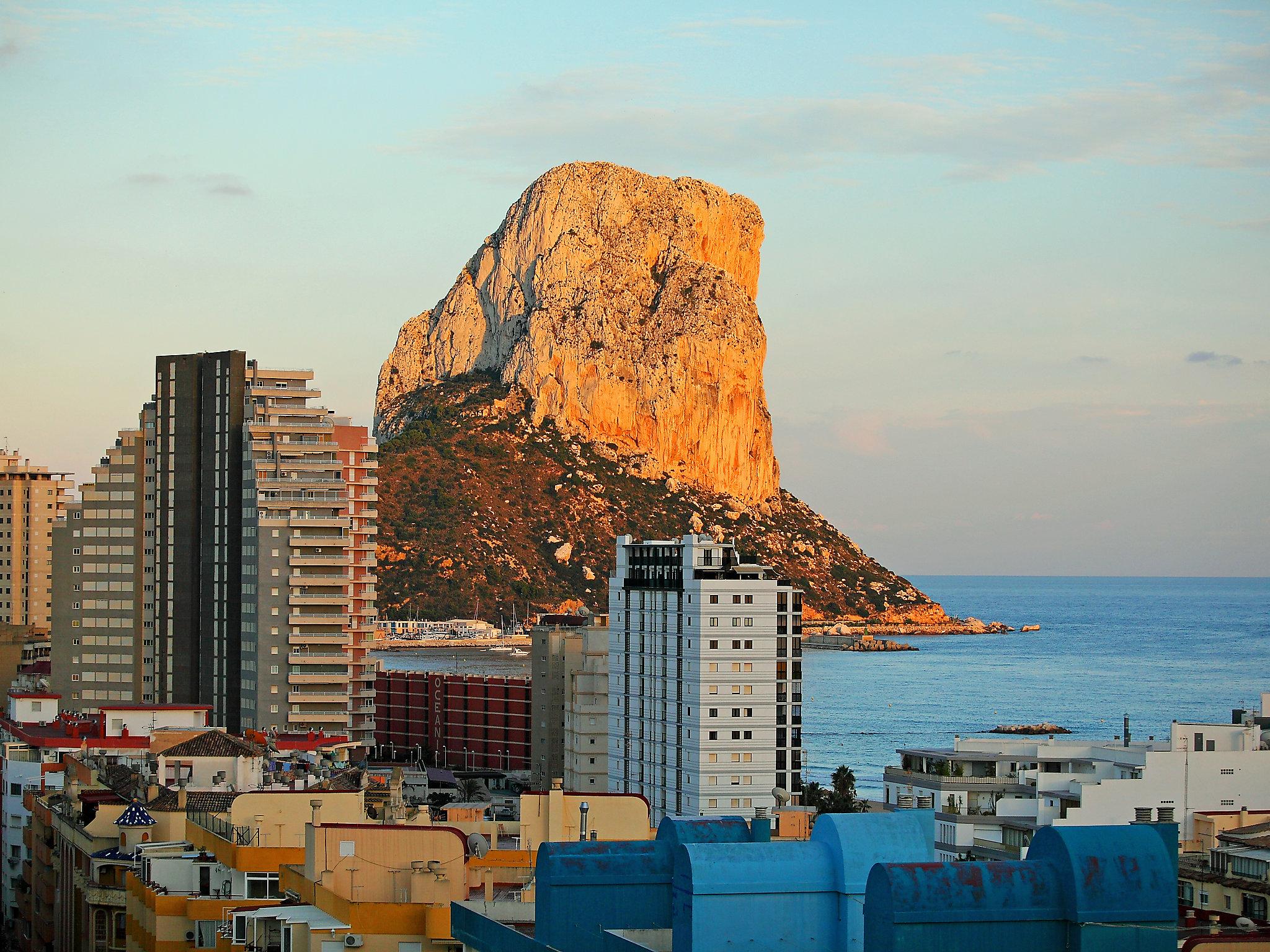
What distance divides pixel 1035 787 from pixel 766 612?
19.0 metres

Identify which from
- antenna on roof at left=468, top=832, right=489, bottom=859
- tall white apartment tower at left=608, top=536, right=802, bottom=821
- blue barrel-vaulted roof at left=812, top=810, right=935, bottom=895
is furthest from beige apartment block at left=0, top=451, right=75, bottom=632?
blue barrel-vaulted roof at left=812, top=810, right=935, bottom=895

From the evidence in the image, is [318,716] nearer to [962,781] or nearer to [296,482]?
[296,482]

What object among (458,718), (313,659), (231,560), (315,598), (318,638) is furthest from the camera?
(458,718)

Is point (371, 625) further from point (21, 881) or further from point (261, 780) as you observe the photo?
point (261, 780)

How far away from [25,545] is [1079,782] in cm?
13767

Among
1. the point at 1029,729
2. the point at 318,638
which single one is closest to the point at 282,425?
the point at 318,638

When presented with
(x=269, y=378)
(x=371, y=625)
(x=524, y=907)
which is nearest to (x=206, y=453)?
(x=269, y=378)

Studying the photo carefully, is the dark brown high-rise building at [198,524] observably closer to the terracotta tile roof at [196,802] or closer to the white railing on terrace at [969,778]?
the white railing on terrace at [969,778]

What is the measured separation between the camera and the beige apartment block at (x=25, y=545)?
184125 mm

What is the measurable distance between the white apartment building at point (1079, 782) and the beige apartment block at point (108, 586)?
5937 cm

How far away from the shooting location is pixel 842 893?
22109 millimetres

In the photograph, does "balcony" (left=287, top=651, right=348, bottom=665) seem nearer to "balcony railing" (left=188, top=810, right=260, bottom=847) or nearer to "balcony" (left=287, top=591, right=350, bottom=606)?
"balcony" (left=287, top=591, right=350, bottom=606)

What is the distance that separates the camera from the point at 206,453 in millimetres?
119625

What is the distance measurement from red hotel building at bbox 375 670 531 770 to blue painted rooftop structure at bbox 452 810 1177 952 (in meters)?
94.2
